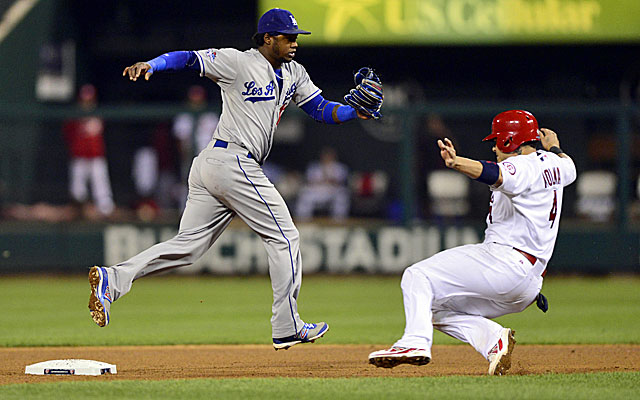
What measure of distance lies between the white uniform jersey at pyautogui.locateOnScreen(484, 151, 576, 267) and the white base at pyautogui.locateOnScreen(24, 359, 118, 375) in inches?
87.3

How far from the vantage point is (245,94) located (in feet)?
19.9

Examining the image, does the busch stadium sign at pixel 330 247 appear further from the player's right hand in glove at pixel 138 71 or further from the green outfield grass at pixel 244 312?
the player's right hand in glove at pixel 138 71

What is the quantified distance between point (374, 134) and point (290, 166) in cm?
134

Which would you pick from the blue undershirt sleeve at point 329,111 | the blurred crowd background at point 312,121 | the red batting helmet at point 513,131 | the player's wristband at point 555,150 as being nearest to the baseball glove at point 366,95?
the blue undershirt sleeve at point 329,111

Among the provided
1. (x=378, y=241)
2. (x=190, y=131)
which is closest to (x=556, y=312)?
(x=378, y=241)

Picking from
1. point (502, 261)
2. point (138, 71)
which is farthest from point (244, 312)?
point (502, 261)

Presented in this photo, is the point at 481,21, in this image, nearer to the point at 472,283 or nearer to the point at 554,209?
the point at 554,209

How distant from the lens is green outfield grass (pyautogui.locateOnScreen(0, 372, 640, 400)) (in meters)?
4.87

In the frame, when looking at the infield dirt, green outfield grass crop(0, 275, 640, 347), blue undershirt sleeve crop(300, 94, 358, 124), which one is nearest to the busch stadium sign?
green outfield grass crop(0, 275, 640, 347)

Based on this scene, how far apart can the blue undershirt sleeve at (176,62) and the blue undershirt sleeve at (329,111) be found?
83 cm

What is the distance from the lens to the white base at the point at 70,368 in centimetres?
573

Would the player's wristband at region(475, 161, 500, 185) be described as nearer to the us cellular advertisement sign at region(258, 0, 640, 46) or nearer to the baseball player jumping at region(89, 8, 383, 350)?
the baseball player jumping at region(89, 8, 383, 350)

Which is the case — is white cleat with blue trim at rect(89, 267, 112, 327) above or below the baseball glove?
below

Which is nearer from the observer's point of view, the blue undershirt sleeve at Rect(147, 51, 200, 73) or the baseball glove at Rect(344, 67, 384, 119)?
the blue undershirt sleeve at Rect(147, 51, 200, 73)
